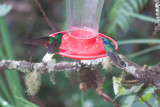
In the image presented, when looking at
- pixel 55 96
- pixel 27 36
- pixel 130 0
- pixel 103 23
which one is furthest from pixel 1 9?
pixel 55 96

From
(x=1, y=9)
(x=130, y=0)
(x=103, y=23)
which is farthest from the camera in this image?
(x=103, y=23)

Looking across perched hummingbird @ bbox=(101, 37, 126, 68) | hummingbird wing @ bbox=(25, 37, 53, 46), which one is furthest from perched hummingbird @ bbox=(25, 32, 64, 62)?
perched hummingbird @ bbox=(101, 37, 126, 68)

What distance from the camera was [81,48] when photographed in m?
1.01

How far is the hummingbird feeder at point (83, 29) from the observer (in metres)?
1.00

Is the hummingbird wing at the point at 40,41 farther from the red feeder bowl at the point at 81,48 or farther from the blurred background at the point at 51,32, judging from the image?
the blurred background at the point at 51,32

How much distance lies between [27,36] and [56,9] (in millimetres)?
457

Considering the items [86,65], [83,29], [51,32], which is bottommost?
[86,65]

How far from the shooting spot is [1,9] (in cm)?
129

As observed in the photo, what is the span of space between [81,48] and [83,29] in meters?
0.29

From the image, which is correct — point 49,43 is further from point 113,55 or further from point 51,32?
point 51,32

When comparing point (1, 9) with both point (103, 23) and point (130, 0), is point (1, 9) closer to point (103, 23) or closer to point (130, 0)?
point (130, 0)

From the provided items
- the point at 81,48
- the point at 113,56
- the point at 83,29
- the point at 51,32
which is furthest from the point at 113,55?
the point at 51,32

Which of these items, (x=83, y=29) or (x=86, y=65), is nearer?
(x=86, y=65)

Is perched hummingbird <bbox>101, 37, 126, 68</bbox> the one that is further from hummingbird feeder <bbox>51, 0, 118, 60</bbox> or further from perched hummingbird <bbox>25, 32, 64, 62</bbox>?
perched hummingbird <bbox>25, 32, 64, 62</bbox>
